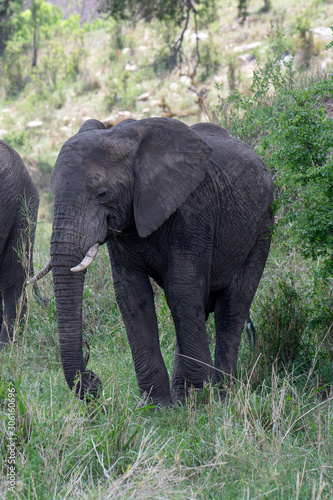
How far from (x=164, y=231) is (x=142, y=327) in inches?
28.4

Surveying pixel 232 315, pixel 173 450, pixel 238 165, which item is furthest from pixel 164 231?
pixel 173 450

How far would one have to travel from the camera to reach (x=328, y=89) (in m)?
4.34

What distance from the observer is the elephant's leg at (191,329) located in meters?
4.15

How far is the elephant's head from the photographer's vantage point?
12.0 feet

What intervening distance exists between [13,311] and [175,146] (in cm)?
292

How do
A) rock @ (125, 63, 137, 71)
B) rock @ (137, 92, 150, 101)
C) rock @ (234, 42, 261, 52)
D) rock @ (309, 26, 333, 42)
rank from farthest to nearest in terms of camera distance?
rock @ (125, 63, 137, 71) < rock @ (234, 42, 261, 52) < rock @ (137, 92, 150, 101) < rock @ (309, 26, 333, 42)

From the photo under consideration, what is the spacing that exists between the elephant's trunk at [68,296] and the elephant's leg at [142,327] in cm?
69

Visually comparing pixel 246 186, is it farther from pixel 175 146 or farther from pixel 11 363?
pixel 11 363

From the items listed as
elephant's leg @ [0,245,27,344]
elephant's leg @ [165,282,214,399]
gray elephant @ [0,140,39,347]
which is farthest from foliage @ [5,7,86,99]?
elephant's leg @ [165,282,214,399]

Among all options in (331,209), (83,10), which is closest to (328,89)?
(331,209)

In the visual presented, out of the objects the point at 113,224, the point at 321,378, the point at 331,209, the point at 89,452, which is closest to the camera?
the point at 89,452

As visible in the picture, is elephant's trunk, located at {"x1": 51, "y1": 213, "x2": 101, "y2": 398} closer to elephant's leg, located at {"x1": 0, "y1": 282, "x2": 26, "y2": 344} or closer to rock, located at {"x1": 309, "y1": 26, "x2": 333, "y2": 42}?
elephant's leg, located at {"x1": 0, "y1": 282, "x2": 26, "y2": 344}

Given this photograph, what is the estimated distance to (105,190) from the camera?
378 cm

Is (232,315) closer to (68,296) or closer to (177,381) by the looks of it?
(177,381)
